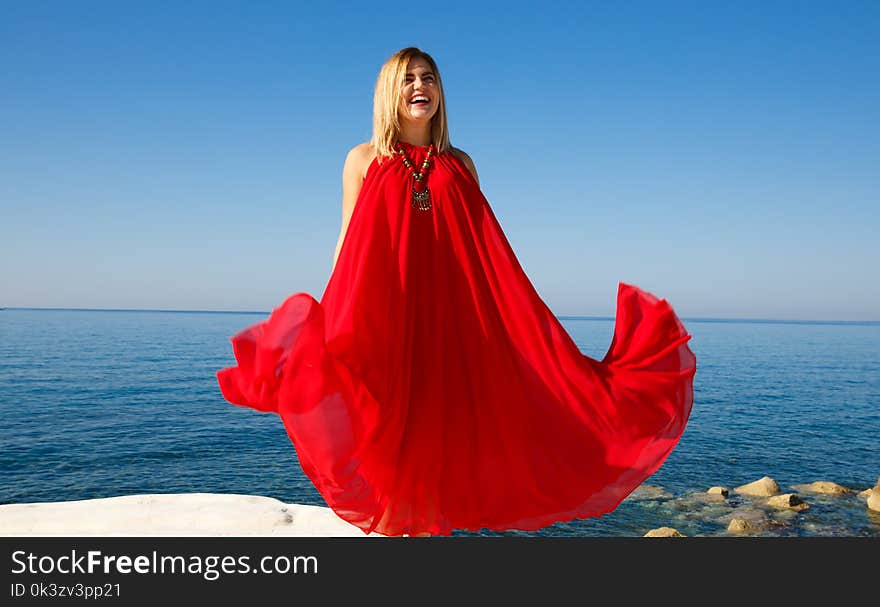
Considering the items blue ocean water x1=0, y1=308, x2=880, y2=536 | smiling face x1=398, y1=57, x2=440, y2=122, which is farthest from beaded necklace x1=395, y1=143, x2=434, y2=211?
blue ocean water x1=0, y1=308, x2=880, y2=536

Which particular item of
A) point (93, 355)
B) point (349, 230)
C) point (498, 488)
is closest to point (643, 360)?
point (498, 488)

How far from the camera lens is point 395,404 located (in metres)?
3.50

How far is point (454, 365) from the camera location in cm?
386

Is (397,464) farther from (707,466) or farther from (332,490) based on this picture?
(707,466)

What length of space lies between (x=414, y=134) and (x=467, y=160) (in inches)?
15.2

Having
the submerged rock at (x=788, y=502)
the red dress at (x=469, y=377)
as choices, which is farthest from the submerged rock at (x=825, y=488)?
the red dress at (x=469, y=377)

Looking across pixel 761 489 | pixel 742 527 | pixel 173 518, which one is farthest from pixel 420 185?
pixel 761 489

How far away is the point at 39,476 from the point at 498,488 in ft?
109

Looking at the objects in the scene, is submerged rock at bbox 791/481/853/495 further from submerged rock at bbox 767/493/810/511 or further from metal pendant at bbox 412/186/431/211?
metal pendant at bbox 412/186/431/211

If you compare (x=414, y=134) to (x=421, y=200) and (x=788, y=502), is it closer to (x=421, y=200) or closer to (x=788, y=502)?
(x=421, y=200)

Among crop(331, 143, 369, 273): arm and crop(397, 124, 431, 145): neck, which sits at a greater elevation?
crop(397, 124, 431, 145): neck

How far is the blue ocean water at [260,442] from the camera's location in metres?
24.1

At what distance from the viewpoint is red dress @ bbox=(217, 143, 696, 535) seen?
351 centimetres

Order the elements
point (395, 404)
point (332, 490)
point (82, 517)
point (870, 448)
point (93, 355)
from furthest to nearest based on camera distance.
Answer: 1. point (93, 355)
2. point (870, 448)
3. point (82, 517)
4. point (395, 404)
5. point (332, 490)
